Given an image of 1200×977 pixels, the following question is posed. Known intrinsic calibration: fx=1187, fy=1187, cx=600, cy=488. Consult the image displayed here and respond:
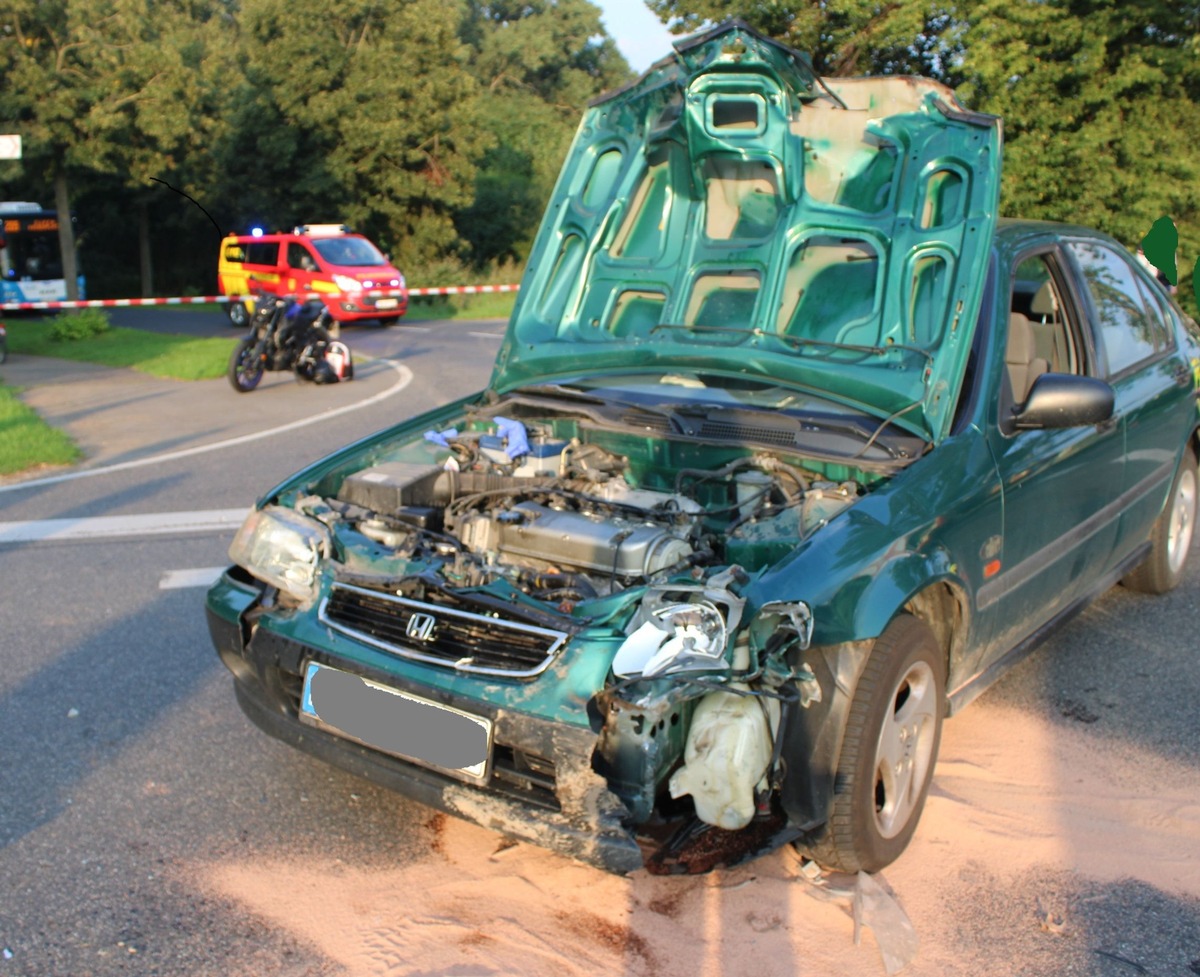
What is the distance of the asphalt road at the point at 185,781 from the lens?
3039 millimetres

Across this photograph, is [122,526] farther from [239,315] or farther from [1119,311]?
[239,315]

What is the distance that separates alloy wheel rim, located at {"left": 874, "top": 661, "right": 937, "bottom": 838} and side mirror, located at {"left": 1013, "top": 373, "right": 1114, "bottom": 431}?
1.00 metres

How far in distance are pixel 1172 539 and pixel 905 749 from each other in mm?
3117

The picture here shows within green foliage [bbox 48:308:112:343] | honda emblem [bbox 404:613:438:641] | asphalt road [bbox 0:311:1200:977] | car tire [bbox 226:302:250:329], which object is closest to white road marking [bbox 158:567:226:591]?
asphalt road [bbox 0:311:1200:977]

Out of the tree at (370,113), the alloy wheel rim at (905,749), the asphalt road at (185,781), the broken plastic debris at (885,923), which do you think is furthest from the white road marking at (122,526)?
the tree at (370,113)

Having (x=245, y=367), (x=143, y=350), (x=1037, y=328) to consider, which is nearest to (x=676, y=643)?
(x=1037, y=328)

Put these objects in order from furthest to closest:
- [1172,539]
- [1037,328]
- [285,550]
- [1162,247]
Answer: [1162,247] → [1172,539] → [1037,328] → [285,550]

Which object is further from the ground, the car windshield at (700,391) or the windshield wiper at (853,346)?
the windshield wiper at (853,346)

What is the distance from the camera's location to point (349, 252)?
72.9ft

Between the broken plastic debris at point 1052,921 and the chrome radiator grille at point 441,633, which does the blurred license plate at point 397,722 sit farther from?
the broken plastic debris at point 1052,921

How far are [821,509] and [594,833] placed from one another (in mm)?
1248

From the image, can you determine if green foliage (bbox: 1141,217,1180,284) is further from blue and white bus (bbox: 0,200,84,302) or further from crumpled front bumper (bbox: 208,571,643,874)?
blue and white bus (bbox: 0,200,84,302)

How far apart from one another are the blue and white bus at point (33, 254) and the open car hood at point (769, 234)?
26215 millimetres

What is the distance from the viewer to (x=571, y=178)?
511 cm
